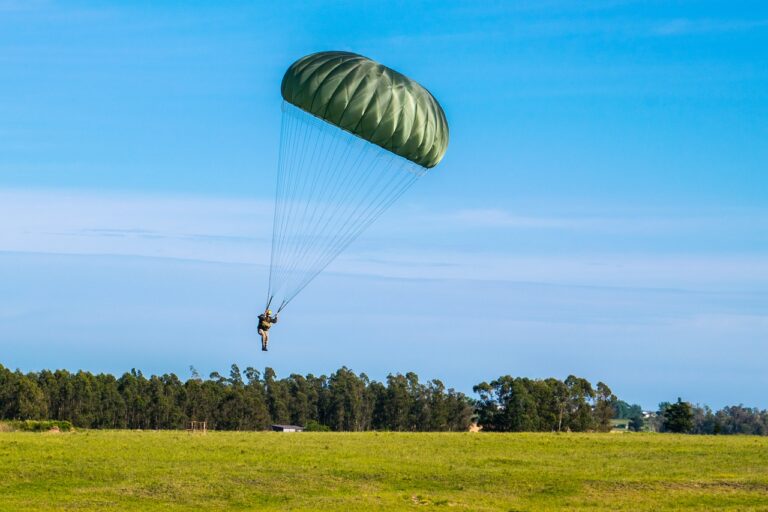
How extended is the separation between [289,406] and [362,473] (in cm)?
8739

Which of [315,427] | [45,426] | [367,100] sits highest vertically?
[367,100]

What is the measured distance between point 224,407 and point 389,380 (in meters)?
27.9

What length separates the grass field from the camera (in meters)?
39.7

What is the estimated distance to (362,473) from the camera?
45656 millimetres

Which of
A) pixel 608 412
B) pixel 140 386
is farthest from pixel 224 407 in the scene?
pixel 608 412

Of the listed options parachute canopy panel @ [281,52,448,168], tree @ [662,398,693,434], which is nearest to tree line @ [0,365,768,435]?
tree @ [662,398,693,434]

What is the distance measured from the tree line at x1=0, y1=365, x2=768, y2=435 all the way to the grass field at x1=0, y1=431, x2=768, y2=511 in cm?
4614

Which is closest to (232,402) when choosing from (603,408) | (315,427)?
(315,427)

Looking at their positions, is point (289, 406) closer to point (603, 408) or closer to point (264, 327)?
point (603, 408)

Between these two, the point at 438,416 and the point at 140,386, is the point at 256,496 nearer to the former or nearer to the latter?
the point at 140,386

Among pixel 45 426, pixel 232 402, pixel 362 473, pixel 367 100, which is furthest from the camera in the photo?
pixel 232 402

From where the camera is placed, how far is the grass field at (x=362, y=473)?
39688 millimetres

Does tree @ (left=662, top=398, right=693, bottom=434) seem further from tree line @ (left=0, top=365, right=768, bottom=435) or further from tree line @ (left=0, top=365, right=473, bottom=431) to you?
tree line @ (left=0, top=365, right=473, bottom=431)

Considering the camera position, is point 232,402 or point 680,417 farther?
point 232,402
